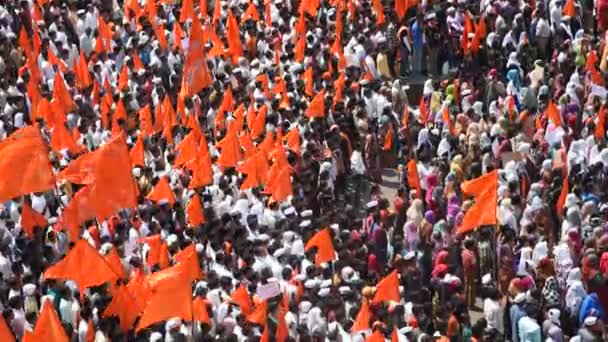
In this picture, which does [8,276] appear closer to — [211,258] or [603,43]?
[211,258]

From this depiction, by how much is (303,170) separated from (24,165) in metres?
3.94

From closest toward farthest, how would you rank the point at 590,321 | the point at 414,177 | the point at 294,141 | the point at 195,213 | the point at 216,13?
the point at 590,321
the point at 195,213
the point at 414,177
the point at 294,141
the point at 216,13

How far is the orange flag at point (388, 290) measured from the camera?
1600 centimetres

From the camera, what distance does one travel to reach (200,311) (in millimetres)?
15781

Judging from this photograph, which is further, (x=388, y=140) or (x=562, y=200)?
(x=388, y=140)

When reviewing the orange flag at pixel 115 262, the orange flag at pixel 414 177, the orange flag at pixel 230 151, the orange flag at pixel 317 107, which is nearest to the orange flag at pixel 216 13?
the orange flag at pixel 317 107

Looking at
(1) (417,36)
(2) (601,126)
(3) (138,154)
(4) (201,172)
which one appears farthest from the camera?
(1) (417,36)

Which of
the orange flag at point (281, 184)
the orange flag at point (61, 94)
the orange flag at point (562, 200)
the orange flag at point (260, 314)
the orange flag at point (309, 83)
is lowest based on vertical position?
the orange flag at point (260, 314)

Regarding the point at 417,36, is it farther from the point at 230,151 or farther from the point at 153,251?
the point at 153,251

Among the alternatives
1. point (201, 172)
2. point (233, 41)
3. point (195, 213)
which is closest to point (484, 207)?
point (195, 213)

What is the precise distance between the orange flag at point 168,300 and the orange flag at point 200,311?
0.42 meters

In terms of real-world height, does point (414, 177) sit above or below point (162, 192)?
below

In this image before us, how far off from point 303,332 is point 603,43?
808 centimetres

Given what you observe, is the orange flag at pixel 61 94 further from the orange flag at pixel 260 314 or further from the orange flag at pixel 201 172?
the orange flag at pixel 260 314
